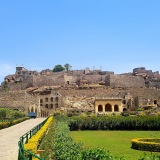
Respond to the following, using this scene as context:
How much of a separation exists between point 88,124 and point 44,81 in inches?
2057

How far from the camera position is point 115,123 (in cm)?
3194

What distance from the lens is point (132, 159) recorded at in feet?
46.1

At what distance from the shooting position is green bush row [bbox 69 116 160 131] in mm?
31578

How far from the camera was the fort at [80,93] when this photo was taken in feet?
205

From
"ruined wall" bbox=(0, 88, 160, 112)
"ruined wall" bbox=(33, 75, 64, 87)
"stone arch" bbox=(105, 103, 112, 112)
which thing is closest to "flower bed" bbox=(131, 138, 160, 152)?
"ruined wall" bbox=(0, 88, 160, 112)

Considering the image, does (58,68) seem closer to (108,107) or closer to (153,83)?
(153,83)

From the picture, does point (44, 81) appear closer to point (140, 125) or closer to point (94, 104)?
point (94, 104)

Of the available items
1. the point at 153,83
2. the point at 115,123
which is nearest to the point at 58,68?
the point at 153,83

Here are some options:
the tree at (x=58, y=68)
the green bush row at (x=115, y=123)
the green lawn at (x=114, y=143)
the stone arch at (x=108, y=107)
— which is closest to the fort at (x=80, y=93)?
the stone arch at (x=108, y=107)

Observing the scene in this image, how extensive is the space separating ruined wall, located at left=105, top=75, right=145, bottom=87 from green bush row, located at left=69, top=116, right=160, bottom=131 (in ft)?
166

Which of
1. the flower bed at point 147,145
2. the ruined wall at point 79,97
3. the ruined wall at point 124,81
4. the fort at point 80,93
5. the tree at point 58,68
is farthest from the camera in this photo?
the tree at point 58,68

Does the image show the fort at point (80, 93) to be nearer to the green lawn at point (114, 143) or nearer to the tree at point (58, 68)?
the tree at point (58, 68)

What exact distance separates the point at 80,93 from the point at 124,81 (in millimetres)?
14847

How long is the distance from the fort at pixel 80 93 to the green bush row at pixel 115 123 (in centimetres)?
2894
